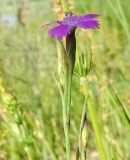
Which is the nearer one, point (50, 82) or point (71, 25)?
point (71, 25)

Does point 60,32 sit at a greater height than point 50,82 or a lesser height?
greater

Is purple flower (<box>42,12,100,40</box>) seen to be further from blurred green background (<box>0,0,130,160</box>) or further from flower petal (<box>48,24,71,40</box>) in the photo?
blurred green background (<box>0,0,130,160</box>)

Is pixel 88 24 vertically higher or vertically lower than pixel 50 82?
higher

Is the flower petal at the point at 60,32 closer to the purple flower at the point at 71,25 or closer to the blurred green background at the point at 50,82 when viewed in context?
the purple flower at the point at 71,25

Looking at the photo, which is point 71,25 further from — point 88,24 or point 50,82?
point 50,82

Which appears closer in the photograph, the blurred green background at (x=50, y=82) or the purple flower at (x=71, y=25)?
the purple flower at (x=71, y=25)

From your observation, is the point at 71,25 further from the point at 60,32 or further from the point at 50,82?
the point at 50,82

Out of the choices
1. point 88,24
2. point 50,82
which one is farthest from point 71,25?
point 50,82

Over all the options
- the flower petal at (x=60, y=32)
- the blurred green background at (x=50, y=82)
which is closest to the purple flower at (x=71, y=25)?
the flower petal at (x=60, y=32)

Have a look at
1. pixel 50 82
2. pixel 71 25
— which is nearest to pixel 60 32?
pixel 71 25
